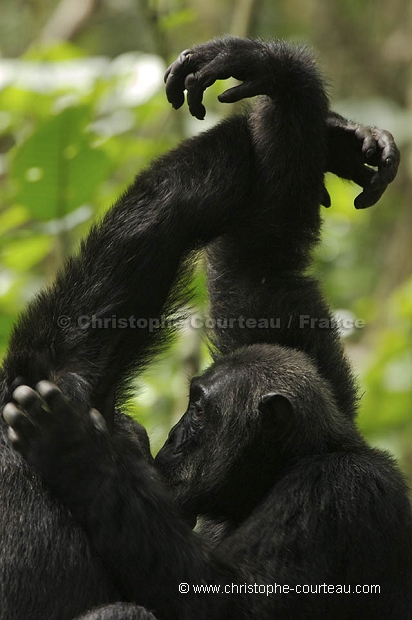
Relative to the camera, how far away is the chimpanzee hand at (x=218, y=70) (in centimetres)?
264

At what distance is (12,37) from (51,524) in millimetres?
8538

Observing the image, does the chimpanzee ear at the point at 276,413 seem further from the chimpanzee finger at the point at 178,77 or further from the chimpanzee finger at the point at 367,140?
the chimpanzee finger at the point at 178,77

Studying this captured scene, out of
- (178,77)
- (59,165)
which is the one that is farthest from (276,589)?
(59,165)

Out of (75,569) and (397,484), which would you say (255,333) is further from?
(75,569)

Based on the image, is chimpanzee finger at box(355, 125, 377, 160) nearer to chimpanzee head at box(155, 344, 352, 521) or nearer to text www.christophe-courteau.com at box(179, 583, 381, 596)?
chimpanzee head at box(155, 344, 352, 521)

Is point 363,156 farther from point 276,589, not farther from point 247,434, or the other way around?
point 276,589

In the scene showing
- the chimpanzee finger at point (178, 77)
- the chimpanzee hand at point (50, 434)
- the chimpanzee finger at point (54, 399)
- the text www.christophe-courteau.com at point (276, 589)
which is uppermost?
the chimpanzee finger at point (178, 77)

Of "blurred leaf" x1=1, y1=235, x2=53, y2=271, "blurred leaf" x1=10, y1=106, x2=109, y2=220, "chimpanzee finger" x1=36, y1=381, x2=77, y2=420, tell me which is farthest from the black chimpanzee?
"blurred leaf" x1=1, y1=235, x2=53, y2=271

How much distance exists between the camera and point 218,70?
2.68 meters

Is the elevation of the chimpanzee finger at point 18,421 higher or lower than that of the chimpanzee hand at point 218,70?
lower

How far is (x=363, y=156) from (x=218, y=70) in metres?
0.59

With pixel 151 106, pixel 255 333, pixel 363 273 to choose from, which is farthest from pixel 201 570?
pixel 363 273

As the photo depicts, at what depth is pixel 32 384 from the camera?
8.20 feet

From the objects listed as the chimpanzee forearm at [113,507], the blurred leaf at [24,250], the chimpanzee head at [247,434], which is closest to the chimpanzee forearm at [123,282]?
the chimpanzee forearm at [113,507]
